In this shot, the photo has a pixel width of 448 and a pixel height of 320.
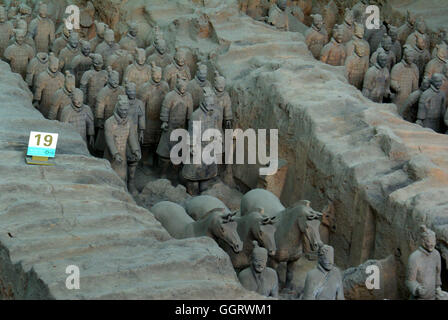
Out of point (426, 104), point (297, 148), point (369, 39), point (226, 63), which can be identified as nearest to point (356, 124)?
point (297, 148)

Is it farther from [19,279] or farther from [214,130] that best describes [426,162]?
[19,279]

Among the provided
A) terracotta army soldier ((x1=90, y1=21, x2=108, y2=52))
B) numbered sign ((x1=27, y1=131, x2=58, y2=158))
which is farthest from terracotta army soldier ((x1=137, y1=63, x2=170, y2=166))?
numbered sign ((x1=27, y1=131, x2=58, y2=158))

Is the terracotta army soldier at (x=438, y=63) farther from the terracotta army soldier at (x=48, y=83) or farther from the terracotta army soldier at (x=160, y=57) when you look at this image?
the terracotta army soldier at (x=48, y=83)

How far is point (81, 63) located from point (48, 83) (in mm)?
918

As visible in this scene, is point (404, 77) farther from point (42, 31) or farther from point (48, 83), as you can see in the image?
point (42, 31)

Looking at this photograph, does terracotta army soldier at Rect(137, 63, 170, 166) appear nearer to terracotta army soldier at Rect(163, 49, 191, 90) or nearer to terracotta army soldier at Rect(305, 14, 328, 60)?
terracotta army soldier at Rect(163, 49, 191, 90)

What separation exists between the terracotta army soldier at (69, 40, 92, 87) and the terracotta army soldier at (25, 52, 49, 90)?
0.49 m

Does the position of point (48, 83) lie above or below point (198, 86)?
below

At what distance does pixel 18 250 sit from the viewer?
7441 mm

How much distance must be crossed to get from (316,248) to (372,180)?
1189mm

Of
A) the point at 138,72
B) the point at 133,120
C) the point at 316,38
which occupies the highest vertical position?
the point at 316,38

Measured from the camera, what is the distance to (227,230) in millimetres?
9125

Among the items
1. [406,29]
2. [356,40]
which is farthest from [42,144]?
[406,29]

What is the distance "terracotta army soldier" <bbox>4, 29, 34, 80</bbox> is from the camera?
13.0 m
